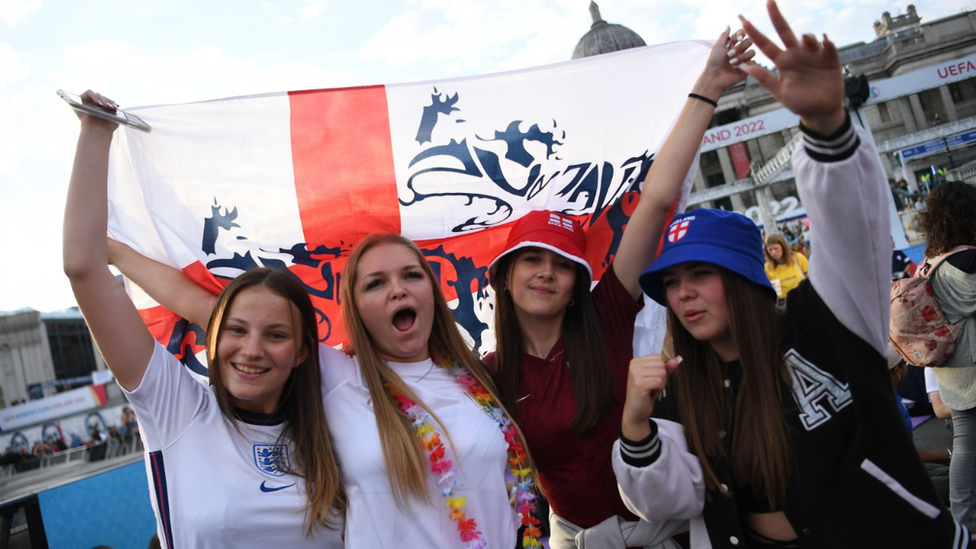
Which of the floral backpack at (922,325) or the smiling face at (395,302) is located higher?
the smiling face at (395,302)

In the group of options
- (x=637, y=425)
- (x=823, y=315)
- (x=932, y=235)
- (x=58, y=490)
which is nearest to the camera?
(x=823, y=315)

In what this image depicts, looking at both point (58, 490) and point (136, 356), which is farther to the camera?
point (58, 490)

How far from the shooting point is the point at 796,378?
1.82 meters

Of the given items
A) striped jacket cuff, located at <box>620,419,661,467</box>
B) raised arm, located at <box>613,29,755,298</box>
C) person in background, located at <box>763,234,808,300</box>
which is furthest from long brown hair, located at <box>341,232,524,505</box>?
person in background, located at <box>763,234,808,300</box>

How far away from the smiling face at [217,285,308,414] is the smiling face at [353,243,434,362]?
0.94 feet

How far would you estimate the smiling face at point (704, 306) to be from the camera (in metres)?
2.00

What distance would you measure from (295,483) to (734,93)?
5582cm

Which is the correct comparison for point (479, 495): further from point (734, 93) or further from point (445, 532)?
point (734, 93)

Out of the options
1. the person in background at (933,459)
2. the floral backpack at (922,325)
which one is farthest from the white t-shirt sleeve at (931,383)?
the floral backpack at (922,325)

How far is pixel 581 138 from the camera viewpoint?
3.25m

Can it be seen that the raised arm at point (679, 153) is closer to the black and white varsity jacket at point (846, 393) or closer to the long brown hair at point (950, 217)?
the black and white varsity jacket at point (846, 393)

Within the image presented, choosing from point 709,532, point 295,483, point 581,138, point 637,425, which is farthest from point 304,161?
point 709,532

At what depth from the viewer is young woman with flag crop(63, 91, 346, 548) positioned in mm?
1990

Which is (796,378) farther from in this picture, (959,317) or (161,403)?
(959,317)
